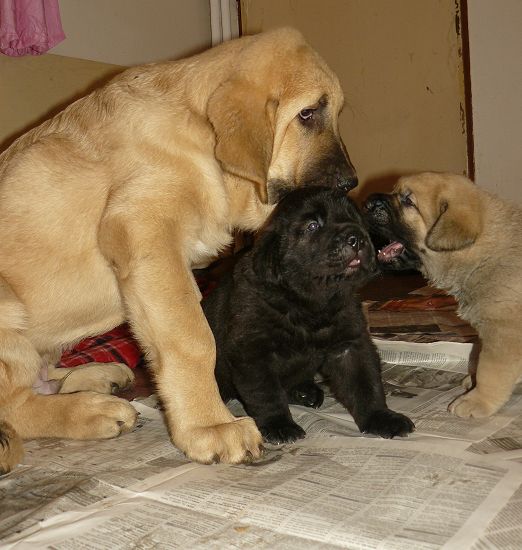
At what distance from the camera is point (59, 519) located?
1.59 metres

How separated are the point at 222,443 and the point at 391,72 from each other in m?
5.59

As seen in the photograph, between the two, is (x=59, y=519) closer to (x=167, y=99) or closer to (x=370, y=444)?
(x=370, y=444)

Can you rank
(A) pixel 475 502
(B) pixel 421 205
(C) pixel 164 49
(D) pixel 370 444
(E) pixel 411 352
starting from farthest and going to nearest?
1. (C) pixel 164 49
2. (E) pixel 411 352
3. (B) pixel 421 205
4. (D) pixel 370 444
5. (A) pixel 475 502

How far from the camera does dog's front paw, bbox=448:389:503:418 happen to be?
2242mm

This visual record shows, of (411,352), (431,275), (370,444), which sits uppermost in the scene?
(431,275)

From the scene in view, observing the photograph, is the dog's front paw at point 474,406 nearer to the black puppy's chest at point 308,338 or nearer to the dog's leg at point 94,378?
the black puppy's chest at point 308,338

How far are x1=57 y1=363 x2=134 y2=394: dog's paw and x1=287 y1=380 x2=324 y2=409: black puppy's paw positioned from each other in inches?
30.2

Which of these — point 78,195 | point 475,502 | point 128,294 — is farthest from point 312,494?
point 78,195

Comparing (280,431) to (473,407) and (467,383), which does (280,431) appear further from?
(467,383)

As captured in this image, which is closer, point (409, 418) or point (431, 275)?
point (409, 418)

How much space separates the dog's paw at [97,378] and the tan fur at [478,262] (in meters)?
1.36

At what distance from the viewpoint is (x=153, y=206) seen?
2.07m

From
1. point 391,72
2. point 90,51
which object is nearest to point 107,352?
point 90,51

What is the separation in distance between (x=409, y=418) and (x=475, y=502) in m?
0.64
